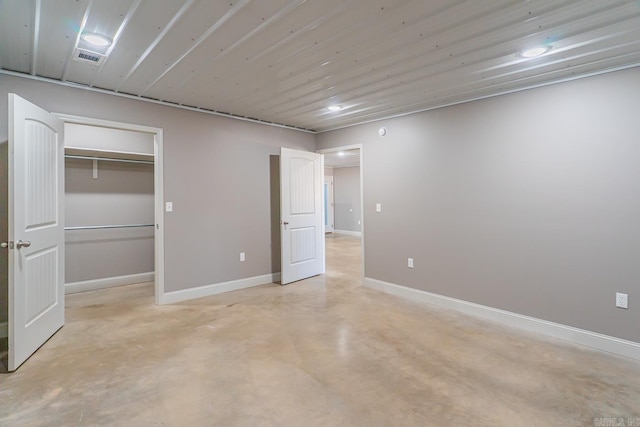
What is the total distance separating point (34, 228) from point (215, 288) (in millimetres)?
2107

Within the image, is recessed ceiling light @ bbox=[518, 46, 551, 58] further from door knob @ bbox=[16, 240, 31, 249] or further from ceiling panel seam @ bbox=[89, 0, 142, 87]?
door knob @ bbox=[16, 240, 31, 249]

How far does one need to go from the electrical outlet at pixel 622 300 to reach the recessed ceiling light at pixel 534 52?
7.06 ft

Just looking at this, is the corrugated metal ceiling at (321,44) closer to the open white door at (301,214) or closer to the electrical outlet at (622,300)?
the open white door at (301,214)

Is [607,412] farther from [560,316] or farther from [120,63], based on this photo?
[120,63]

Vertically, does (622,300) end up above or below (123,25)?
below

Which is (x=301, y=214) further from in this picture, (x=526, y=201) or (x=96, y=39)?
(x=96, y=39)

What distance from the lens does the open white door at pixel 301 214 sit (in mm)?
4719

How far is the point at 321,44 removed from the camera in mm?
2320

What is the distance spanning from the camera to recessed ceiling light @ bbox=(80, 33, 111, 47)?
2240 millimetres

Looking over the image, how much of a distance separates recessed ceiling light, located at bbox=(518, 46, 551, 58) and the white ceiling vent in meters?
3.45

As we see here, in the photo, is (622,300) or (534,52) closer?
(534,52)

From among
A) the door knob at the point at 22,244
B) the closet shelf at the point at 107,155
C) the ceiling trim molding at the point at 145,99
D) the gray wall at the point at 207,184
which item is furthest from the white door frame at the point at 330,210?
the door knob at the point at 22,244

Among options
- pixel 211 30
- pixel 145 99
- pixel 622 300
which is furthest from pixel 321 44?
pixel 622 300

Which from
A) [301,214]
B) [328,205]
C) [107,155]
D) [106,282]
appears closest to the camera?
[107,155]
